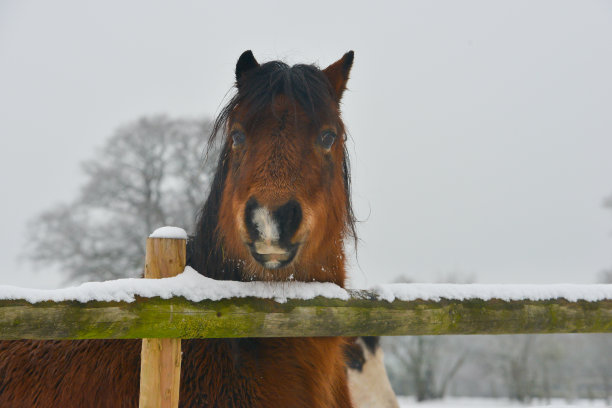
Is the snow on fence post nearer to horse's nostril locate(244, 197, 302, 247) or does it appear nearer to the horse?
horse's nostril locate(244, 197, 302, 247)

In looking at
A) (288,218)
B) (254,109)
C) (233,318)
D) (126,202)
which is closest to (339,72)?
(254,109)

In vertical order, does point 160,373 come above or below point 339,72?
below

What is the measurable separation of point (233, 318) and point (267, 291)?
10.3 inches

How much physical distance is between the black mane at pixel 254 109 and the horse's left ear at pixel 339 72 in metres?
0.22

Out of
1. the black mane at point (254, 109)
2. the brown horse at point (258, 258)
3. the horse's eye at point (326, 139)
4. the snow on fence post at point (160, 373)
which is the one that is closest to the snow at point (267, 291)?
the brown horse at point (258, 258)

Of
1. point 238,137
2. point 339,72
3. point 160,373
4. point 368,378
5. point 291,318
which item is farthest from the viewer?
point 368,378

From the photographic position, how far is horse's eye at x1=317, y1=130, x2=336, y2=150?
306 cm

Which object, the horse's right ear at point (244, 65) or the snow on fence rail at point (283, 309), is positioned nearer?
the snow on fence rail at point (283, 309)

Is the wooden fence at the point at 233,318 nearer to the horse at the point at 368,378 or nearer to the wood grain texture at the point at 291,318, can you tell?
the wood grain texture at the point at 291,318

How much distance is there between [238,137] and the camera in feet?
10.1

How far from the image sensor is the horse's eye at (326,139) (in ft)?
10.0

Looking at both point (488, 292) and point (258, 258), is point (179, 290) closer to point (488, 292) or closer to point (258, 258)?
point (258, 258)

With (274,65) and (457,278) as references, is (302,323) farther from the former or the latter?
(457,278)

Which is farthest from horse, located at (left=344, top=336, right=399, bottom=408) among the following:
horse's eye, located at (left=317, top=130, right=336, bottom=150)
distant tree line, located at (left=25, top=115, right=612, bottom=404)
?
distant tree line, located at (left=25, top=115, right=612, bottom=404)
